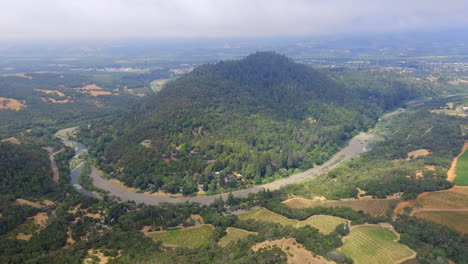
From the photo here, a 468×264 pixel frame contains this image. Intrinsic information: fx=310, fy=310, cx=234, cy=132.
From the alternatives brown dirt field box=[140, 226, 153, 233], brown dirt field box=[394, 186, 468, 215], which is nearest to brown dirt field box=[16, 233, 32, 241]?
brown dirt field box=[140, 226, 153, 233]

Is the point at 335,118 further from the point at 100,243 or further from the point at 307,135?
A: the point at 100,243

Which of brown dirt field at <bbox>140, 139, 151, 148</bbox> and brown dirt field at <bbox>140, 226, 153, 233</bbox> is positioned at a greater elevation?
brown dirt field at <bbox>140, 139, 151, 148</bbox>

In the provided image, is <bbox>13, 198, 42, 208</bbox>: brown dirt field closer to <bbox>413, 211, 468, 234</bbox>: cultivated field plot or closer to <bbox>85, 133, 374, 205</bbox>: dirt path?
<bbox>85, 133, 374, 205</bbox>: dirt path

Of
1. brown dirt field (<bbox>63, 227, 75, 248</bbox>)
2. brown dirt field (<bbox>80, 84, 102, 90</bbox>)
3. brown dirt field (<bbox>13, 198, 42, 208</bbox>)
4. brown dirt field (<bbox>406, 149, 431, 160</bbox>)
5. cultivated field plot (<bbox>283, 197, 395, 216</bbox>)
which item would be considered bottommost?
brown dirt field (<bbox>63, 227, 75, 248</bbox>)

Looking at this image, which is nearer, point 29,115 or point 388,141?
point 388,141

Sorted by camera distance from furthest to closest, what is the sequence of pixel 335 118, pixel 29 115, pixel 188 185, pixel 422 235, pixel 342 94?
1. pixel 342 94
2. pixel 29 115
3. pixel 335 118
4. pixel 188 185
5. pixel 422 235

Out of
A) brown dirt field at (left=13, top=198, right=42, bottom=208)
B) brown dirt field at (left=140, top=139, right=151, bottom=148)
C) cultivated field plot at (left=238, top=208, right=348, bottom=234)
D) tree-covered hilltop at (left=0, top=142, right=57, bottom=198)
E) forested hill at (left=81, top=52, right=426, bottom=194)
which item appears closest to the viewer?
cultivated field plot at (left=238, top=208, right=348, bottom=234)

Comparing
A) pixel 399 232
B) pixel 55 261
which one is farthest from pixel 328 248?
pixel 55 261
